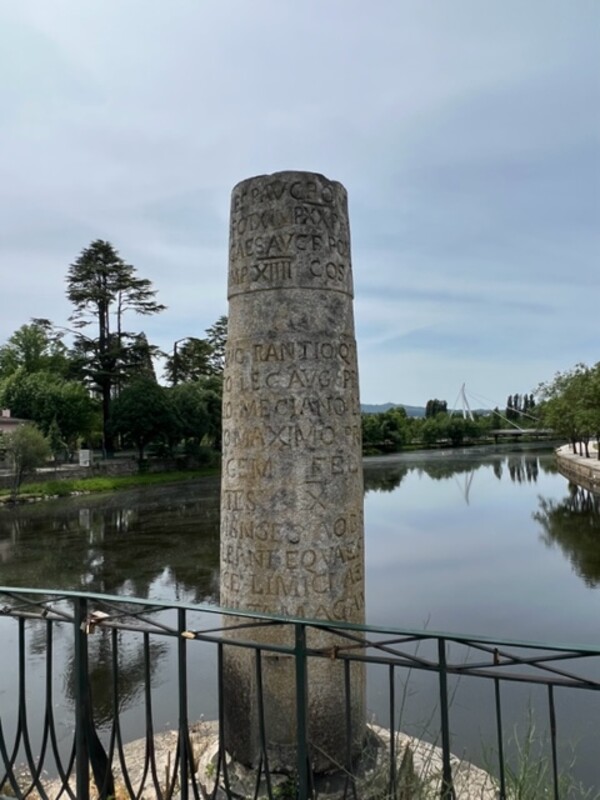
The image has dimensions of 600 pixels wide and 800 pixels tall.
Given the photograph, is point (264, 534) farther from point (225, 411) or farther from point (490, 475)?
point (490, 475)

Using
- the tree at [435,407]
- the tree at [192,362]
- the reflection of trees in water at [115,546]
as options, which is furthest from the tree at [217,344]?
the tree at [435,407]

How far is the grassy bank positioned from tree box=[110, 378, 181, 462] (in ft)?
8.46

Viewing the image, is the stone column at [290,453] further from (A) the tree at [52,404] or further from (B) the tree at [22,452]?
(A) the tree at [52,404]

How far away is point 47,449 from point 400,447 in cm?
5348

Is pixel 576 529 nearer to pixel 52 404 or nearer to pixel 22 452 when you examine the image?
pixel 22 452

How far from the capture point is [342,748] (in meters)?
3.76

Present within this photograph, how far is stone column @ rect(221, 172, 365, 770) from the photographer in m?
3.77

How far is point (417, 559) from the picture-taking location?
15320 millimetres

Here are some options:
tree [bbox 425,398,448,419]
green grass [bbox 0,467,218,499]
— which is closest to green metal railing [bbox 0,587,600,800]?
green grass [bbox 0,467,218,499]

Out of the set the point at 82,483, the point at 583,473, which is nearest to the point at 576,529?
the point at 583,473

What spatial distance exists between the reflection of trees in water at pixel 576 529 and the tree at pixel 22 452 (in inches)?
872

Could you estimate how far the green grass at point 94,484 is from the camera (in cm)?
3016

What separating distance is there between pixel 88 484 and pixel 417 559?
22.4m

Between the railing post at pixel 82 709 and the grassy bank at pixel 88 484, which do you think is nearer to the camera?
the railing post at pixel 82 709
